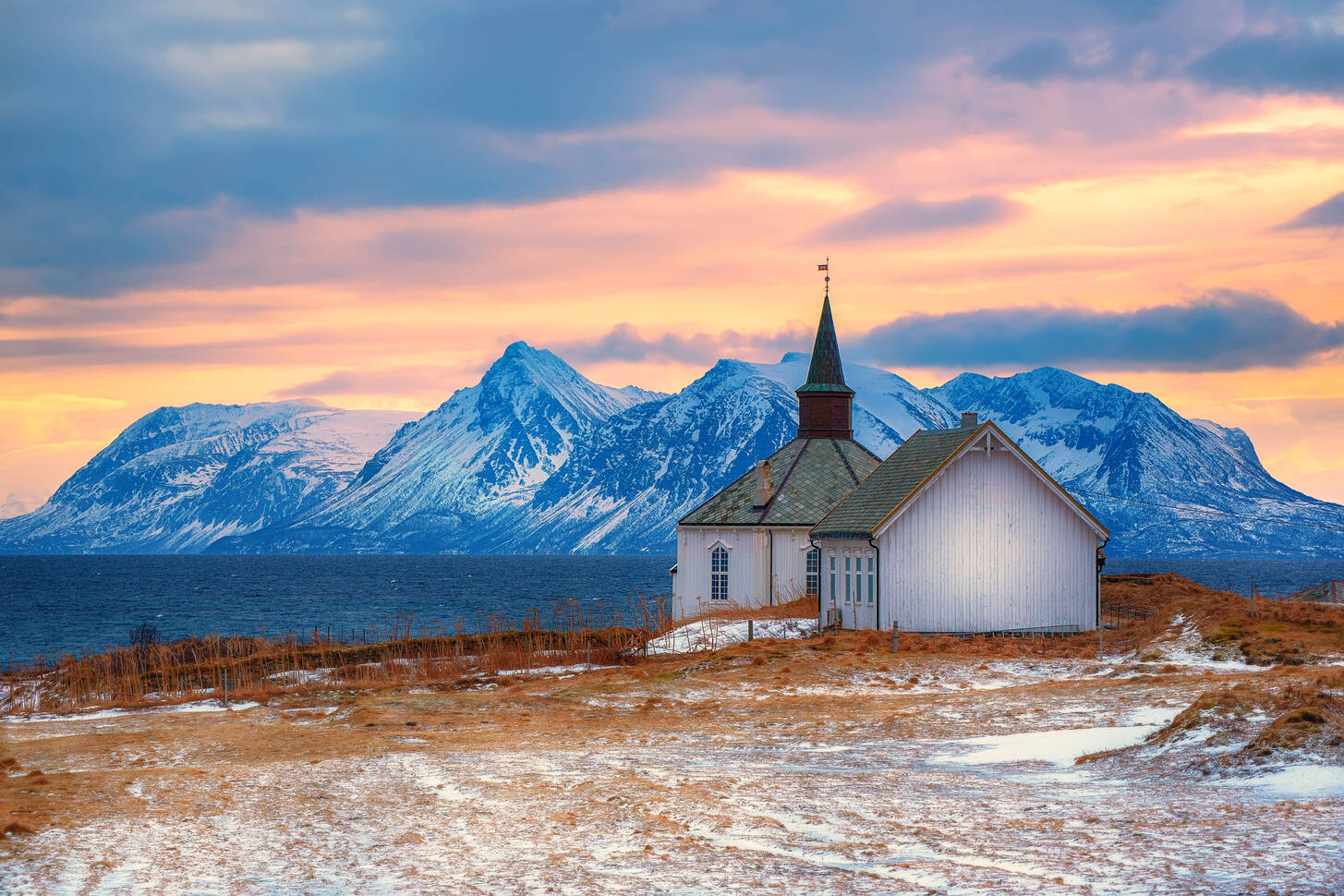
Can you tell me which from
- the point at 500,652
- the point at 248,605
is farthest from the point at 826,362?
the point at 248,605

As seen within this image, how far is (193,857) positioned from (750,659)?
80.9 feet

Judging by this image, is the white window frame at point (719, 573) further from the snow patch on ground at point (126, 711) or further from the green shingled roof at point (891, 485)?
the snow patch on ground at point (126, 711)

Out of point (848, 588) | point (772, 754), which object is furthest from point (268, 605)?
point (772, 754)

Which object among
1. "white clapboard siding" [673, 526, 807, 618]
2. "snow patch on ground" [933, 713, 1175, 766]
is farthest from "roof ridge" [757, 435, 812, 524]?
"snow patch on ground" [933, 713, 1175, 766]

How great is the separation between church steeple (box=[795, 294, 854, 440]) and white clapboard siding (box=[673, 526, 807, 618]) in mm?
9358

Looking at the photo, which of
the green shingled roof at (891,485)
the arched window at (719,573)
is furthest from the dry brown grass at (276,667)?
the green shingled roof at (891,485)

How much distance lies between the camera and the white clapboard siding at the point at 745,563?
54906 millimetres

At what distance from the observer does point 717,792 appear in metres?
19.3

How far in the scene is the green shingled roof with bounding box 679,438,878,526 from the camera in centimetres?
5600

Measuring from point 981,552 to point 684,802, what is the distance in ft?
95.2

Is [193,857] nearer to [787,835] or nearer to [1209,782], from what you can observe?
[787,835]

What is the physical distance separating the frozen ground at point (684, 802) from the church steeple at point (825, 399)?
105ft

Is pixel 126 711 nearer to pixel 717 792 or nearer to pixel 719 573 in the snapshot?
pixel 717 792

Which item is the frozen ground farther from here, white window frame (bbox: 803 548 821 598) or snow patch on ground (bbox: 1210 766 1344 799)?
white window frame (bbox: 803 548 821 598)
